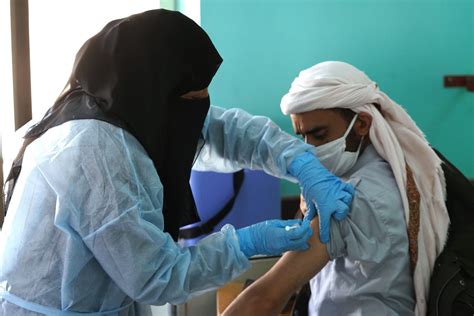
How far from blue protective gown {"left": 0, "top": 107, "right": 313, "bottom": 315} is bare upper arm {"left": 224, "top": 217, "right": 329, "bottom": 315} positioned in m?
0.18

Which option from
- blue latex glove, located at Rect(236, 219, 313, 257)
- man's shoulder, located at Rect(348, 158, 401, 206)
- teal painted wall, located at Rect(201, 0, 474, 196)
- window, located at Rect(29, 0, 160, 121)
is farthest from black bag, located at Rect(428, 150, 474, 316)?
window, located at Rect(29, 0, 160, 121)

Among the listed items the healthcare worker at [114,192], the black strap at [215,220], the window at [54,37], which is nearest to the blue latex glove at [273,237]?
the healthcare worker at [114,192]

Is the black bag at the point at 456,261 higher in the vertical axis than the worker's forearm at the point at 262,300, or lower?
higher

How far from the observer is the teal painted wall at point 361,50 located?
2271 millimetres

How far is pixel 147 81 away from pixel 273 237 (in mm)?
451

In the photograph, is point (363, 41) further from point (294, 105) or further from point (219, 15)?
point (294, 105)

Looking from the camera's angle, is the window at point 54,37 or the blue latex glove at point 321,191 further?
the window at point 54,37

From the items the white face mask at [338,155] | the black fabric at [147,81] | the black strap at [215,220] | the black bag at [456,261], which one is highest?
the black fabric at [147,81]

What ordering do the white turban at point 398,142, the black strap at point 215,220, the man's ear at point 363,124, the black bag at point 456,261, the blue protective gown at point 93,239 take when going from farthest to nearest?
the black strap at point 215,220
the man's ear at point 363,124
the white turban at point 398,142
the black bag at point 456,261
the blue protective gown at point 93,239

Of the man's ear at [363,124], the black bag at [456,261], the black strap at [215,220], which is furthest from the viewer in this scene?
the black strap at [215,220]

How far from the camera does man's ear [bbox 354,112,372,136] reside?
1.35 m

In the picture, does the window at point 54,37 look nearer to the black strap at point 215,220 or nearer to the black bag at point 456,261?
the black strap at point 215,220

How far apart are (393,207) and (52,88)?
1.75 m

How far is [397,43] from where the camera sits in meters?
2.47
